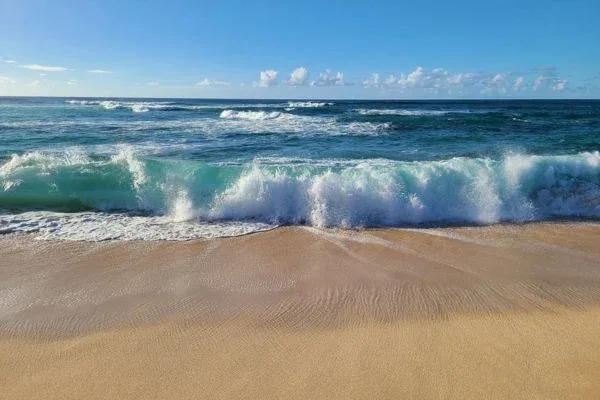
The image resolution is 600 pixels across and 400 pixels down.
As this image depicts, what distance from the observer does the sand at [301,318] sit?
9.27 ft

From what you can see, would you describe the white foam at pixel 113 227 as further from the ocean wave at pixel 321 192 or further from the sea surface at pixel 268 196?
the ocean wave at pixel 321 192

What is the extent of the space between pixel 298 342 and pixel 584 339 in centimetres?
249

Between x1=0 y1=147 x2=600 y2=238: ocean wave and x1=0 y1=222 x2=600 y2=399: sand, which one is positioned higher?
x1=0 y1=147 x2=600 y2=238: ocean wave

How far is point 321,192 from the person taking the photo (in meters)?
7.10

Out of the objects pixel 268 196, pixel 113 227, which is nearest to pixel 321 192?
pixel 268 196

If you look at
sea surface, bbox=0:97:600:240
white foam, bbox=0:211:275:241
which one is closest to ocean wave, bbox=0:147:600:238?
sea surface, bbox=0:97:600:240

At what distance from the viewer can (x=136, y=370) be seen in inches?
116

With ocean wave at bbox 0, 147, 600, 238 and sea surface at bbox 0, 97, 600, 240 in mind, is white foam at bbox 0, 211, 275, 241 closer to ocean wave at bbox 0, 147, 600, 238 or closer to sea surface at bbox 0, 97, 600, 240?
sea surface at bbox 0, 97, 600, 240

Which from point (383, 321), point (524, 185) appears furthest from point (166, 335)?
point (524, 185)

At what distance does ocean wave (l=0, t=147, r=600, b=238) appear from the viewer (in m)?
7.01

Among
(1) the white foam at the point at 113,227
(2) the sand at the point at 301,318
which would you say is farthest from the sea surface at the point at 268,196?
(2) the sand at the point at 301,318

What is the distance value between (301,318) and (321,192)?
143 inches

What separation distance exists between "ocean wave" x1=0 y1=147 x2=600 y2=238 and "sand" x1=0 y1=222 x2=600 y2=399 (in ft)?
3.86

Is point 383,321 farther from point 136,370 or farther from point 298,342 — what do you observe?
point 136,370
